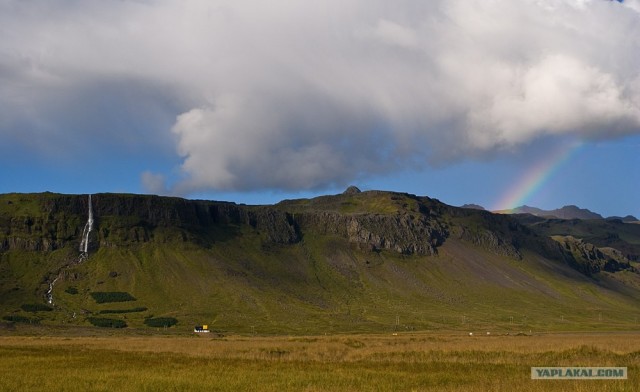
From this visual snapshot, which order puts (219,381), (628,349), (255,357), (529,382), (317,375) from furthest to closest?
(628,349) < (255,357) < (317,375) < (219,381) < (529,382)

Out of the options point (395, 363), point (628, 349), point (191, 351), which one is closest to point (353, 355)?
point (395, 363)

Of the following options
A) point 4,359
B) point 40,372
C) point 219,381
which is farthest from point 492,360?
point 4,359

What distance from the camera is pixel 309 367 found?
63281 mm

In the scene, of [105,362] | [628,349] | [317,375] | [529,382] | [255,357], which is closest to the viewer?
[529,382]

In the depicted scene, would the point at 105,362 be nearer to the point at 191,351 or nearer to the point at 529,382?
the point at 191,351

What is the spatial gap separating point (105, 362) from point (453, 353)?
126 feet

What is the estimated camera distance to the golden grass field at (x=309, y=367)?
161 ft

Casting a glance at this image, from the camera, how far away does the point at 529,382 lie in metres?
49.2

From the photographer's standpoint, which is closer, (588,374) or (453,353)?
(588,374)

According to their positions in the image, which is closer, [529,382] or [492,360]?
[529,382]

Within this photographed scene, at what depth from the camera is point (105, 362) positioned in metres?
67.8

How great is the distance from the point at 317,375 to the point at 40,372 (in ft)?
78.1

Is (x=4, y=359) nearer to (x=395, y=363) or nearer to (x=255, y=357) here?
(x=255, y=357)

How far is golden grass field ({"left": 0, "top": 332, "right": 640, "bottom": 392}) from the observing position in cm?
4894
